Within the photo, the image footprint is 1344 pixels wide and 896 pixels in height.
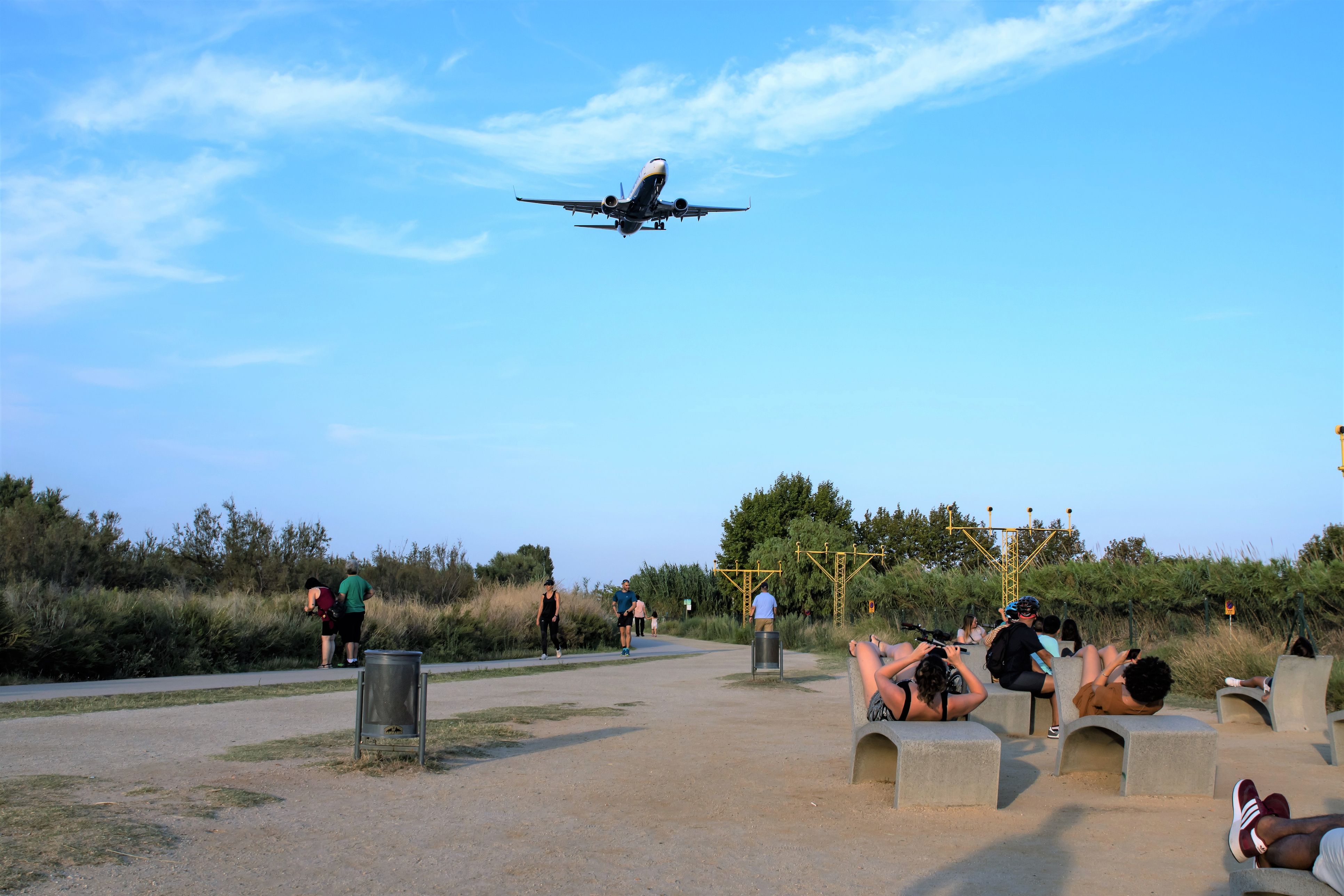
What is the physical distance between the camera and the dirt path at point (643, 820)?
490cm

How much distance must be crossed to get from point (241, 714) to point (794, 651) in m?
19.6

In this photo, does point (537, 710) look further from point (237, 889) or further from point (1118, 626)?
point (1118, 626)

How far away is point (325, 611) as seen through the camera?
16906mm

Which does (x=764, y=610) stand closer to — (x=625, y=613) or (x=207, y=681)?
(x=625, y=613)

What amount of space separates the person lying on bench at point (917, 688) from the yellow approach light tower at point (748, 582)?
28.6 m

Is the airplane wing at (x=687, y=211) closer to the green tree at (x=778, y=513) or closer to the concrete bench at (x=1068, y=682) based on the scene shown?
the concrete bench at (x=1068, y=682)

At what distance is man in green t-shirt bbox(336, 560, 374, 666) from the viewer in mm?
16719

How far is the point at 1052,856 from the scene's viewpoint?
216 inches

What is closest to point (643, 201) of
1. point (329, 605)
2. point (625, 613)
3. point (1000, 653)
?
point (625, 613)

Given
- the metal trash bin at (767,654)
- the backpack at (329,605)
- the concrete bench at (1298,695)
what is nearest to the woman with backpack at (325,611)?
the backpack at (329,605)

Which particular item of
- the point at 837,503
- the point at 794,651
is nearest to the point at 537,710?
the point at 794,651

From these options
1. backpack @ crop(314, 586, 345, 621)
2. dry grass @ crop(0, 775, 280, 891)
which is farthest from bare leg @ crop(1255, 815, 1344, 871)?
backpack @ crop(314, 586, 345, 621)

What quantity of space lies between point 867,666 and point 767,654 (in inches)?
345

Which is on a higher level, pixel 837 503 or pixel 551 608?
pixel 837 503
